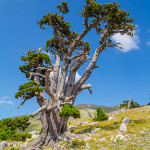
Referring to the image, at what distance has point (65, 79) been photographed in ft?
50.4

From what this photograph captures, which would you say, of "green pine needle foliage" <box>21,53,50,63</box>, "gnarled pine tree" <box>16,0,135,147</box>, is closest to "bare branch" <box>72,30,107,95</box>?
"gnarled pine tree" <box>16,0,135,147</box>

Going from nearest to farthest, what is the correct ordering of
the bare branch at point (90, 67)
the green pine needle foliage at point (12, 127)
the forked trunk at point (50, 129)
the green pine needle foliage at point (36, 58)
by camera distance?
the green pine needle foliage at point (12, 127) < the forked trunk at point (50, 129) < the green pine needle foliage at point (36, 58) < the bare branch at point (90, 67)

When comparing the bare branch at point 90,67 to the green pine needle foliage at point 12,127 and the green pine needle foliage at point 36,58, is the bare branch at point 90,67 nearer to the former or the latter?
the green pine needle foliage at point 36,58

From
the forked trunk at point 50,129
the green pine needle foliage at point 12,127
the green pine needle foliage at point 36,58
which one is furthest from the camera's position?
the green pine needle foliage at point 36,58

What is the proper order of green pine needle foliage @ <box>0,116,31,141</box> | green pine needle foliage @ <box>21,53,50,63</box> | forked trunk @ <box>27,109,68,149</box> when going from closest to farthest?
green pine needle foliage @ <box>0,116,31,141</box>, forked trunk @ <box>27,109,68,149</box>, green pine needle foliage @ <box>21,53,50,63</box>

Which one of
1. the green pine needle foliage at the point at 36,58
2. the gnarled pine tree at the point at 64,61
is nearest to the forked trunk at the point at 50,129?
the gnarled pine tree at the point at 64,61

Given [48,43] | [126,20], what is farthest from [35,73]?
[126,20]

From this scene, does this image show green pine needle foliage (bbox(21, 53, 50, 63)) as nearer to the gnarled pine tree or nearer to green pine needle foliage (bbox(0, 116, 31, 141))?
the gnarled pine tree

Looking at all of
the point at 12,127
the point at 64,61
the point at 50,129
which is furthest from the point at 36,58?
the point at 12,127

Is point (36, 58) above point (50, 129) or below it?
above

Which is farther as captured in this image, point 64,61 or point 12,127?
point 64,61

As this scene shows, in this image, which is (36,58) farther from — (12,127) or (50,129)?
(12,127)

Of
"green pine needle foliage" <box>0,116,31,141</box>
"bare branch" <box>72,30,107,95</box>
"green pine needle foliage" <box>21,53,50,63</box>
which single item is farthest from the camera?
"bare branch" <box>72,30,107,95</box>

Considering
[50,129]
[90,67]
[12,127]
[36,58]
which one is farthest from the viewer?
[90,67]
